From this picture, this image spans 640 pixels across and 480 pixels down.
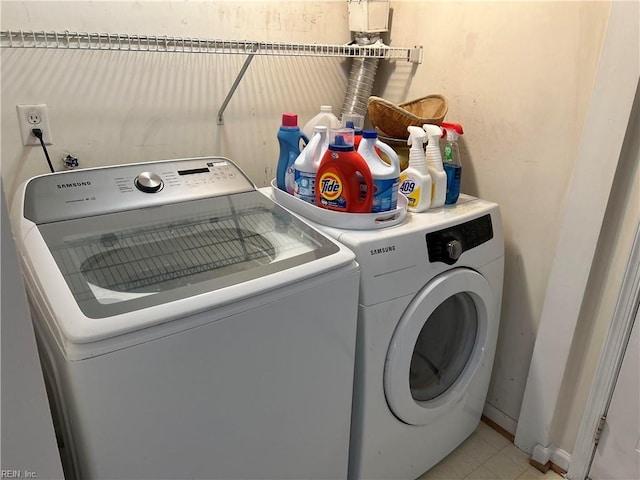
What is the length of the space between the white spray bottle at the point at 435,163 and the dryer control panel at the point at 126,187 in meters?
0.57

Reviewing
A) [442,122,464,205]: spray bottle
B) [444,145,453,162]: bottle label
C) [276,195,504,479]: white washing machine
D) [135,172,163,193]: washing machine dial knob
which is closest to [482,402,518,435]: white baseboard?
[276,195,504,479]: white washing machine

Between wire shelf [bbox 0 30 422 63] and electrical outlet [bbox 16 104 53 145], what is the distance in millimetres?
177

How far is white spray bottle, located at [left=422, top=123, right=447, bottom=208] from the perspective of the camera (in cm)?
144

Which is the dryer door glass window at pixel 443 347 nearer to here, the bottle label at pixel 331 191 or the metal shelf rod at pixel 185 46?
the bottle label at pixel 331 191

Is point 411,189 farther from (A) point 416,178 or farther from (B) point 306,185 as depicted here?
(B) point 306,185

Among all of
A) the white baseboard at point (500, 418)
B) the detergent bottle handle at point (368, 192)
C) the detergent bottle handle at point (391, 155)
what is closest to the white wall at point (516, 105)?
the white baseboard at point (500, 418)

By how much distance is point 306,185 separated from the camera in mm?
1333

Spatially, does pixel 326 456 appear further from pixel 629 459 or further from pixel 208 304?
pixel 629 459

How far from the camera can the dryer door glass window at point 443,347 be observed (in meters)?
1.54

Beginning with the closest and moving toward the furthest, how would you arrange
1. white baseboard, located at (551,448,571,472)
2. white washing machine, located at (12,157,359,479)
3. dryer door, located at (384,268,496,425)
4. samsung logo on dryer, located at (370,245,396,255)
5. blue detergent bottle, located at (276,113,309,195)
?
white washing machine, located at (12,157,359,479)
samsung logo on dryer, located at (370,245,396,255)
dryer door, located at (384,268,496,425)
blue detergent bottle, located at (276,113,309,195)
white baseboard, located at (551,448,571,472)

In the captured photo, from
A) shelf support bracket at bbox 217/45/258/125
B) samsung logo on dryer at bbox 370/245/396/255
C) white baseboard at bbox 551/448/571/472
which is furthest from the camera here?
white baseboard at bbox 551/448/571/472

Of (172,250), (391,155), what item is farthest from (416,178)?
(172,250)

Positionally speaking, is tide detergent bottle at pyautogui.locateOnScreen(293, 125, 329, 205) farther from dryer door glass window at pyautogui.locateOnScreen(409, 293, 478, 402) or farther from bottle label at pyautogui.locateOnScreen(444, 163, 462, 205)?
dryer door glass window at pyautogui.locateOnScreen(409, 293, 478, 402)

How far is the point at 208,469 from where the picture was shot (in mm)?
1042
